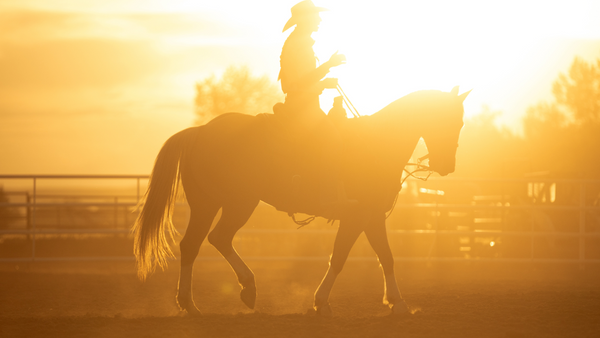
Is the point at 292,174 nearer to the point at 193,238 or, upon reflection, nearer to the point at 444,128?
the point at 193,238

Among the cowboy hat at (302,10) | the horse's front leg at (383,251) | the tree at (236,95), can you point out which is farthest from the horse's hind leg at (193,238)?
the tree at (236,95)

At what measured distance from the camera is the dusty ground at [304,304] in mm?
4324

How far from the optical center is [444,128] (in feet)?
17.1

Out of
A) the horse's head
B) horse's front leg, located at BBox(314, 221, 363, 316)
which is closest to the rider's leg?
horse's front leg, located at BBox(314, 221, 363, 316)

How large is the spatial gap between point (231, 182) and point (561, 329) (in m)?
2.97

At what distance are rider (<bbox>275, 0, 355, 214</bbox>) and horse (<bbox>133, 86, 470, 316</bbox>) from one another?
0.30 feet

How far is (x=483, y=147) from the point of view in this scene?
54438 millimetres

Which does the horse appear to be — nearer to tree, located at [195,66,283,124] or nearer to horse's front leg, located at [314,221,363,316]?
horse's front leg, located at [314,221,363,316]

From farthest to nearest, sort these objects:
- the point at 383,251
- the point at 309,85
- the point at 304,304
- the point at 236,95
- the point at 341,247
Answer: the point at 236,95
the point at 304,304
the point at 383,251
the point at 341,247
the point at 309,85

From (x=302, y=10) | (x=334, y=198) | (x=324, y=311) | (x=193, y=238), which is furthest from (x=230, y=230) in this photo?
(x=302, y=10)

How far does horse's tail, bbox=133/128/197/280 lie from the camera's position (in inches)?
209

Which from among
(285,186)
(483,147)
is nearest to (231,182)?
(285,186)

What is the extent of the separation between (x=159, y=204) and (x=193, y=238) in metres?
0.47

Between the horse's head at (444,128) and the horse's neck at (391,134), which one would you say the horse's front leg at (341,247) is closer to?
the horse's neck at (391,134)
